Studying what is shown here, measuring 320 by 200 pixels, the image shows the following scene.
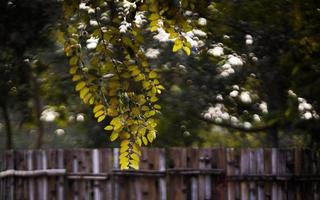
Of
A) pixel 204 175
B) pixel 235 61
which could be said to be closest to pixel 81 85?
pixel 204 175

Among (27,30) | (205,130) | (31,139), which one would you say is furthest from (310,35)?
(31,139)

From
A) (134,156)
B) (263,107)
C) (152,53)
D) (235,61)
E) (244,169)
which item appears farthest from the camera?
(263,107)

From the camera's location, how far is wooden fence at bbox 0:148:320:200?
6.89 m

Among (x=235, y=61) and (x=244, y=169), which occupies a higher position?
(x=235, y=61)

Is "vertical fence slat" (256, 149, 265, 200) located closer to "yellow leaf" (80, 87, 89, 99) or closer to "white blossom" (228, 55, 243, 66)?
"white blossom" (228, 55, 243, 66)

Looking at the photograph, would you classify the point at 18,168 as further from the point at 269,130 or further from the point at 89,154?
the point at 269,130

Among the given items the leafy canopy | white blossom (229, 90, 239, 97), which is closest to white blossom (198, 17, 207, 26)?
white blossom (229, 90, 239, 97)

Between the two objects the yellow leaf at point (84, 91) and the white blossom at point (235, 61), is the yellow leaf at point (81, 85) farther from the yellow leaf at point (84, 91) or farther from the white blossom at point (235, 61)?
the white blossom at point (235, 61)

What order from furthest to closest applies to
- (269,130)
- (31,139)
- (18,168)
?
(31,139) < (269,130) < (18,168)

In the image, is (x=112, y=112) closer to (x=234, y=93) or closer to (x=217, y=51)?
(x=217, y=51)

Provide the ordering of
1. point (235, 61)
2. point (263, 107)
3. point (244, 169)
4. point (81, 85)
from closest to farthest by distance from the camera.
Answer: point (81, 85) → point (244, 169) → point (235, 61) → point (263, 107)

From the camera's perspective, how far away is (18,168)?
723 cm

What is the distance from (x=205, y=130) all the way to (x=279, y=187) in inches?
78.7

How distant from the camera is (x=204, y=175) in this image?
272 inches
